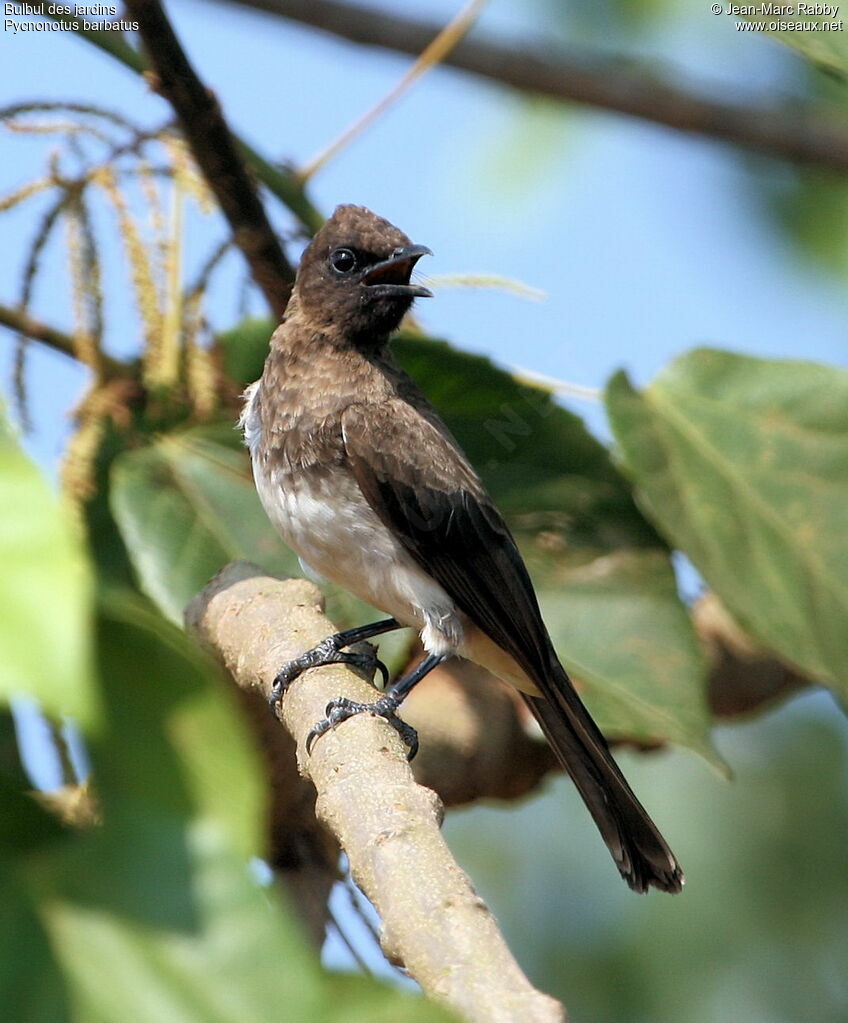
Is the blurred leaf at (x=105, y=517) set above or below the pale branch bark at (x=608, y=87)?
below

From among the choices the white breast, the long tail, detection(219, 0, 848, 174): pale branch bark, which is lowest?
the long tail

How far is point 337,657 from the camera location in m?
2.34

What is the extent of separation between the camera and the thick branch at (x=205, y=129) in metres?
2.50

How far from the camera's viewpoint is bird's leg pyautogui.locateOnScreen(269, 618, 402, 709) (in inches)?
83.4

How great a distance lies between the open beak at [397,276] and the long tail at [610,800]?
0.91 m

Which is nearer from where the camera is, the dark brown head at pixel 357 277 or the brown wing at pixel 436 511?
the brown wing at pixel 436 511

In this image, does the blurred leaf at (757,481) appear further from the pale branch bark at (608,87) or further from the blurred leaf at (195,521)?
the pale branch bark at (608,87)

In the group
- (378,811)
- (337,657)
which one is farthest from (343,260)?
(378,811)

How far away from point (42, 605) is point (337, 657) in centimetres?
167

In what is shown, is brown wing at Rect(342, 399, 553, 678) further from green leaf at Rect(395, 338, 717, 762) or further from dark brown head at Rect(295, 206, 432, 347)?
dark brown head at Rect(295, 206, 432, 347)

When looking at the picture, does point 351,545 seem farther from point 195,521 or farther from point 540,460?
point 540,460

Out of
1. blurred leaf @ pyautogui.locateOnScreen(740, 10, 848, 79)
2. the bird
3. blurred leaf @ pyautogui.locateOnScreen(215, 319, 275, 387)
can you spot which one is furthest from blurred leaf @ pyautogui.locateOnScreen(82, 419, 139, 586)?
blurred leaf @ pyautogui.locateOnScreen(740, 10, 848, 79)

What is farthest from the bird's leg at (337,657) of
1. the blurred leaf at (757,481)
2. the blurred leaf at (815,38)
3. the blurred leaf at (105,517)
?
the blurred leaf at (815,38)

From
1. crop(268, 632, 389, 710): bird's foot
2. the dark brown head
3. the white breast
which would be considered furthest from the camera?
the dark brown head
